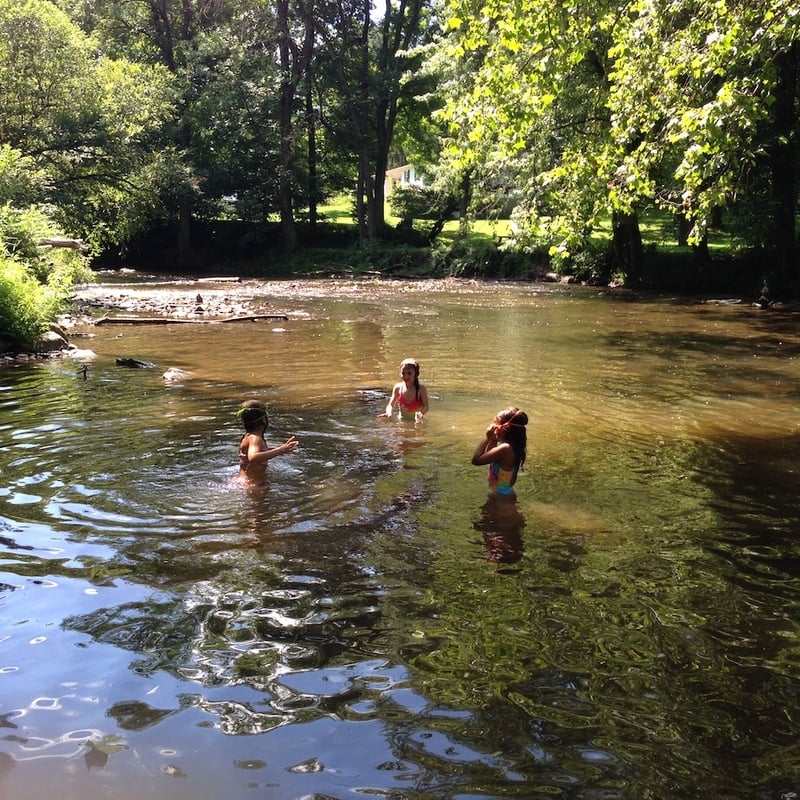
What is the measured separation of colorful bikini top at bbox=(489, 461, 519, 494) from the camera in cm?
754

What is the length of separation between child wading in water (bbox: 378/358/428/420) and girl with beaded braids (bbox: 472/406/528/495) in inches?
115

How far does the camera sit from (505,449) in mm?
7414

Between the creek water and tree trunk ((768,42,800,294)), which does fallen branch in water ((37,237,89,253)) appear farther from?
tree trunk ((768,42,800,294))

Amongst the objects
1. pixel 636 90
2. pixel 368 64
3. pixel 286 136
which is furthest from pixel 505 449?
pixel 368 64

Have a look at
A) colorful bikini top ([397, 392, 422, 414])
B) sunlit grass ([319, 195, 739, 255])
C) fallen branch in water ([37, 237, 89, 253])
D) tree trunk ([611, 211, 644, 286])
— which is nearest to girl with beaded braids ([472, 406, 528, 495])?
colorful bikini top ([397, 392, 422, 414])

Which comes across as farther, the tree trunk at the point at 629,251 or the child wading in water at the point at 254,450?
the tree trunk at the point at 629,251

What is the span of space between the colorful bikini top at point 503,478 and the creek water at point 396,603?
15 centimetres

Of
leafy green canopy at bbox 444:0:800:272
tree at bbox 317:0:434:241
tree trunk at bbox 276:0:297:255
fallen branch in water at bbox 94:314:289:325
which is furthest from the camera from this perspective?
tree at bbox 317:0:434:241

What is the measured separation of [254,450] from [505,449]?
249 centimetres

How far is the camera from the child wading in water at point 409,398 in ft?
34.1

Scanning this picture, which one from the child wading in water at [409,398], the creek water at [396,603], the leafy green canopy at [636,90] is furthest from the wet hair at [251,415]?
the leafy green canopy at [636,90]

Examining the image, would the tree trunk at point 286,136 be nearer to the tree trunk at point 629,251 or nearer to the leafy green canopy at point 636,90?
the tree trunk at point 629,251

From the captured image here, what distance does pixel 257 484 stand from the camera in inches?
311

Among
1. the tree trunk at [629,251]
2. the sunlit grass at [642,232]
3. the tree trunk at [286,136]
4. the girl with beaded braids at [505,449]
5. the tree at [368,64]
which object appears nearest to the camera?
the girl with beaded braids at [505,449]
